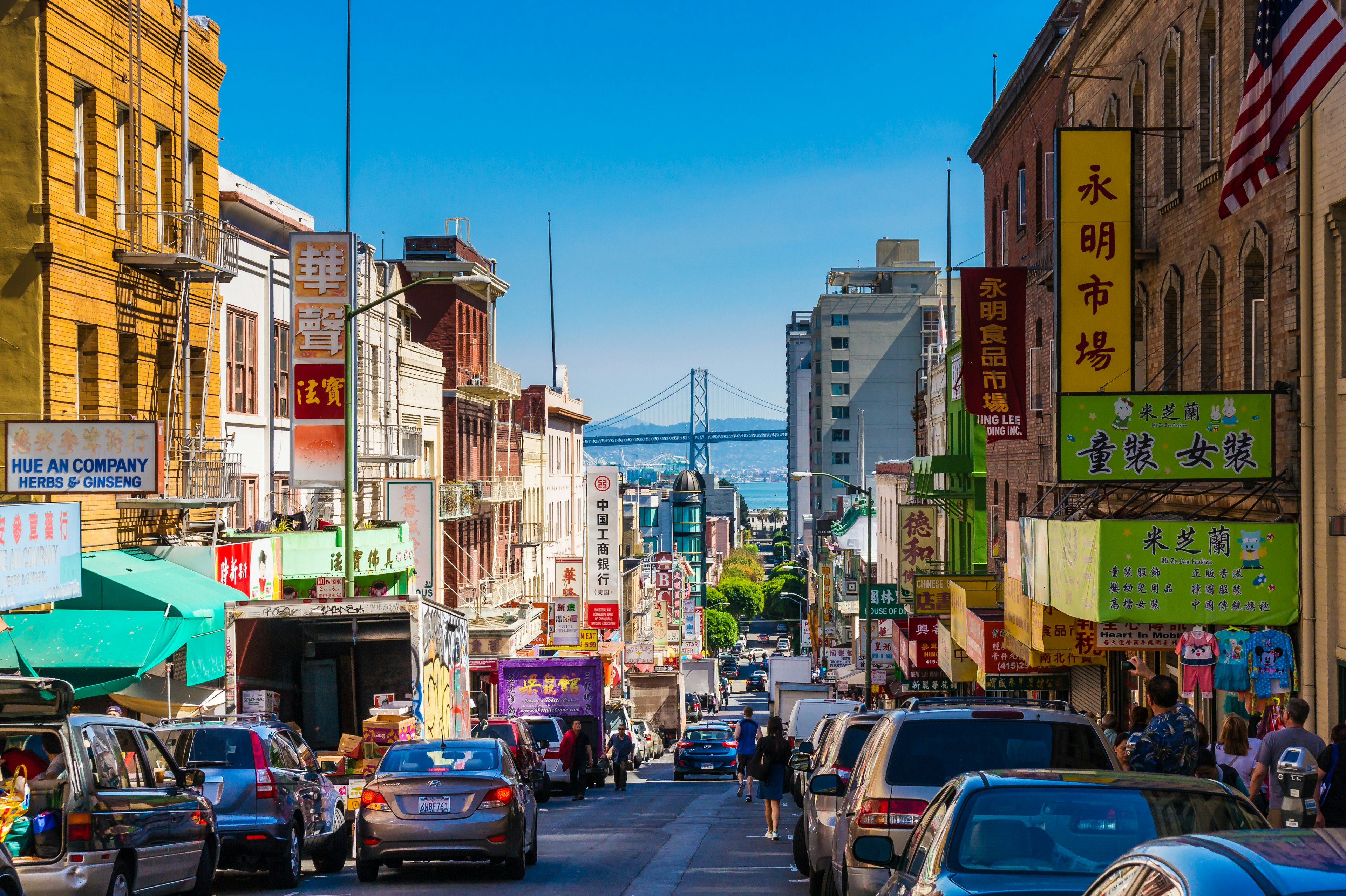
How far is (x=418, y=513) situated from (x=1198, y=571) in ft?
86.8

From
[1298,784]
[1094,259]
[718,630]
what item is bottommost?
[718,630]

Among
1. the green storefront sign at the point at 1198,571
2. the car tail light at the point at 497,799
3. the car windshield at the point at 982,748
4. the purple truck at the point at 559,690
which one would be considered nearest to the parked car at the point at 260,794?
the car tail light at the point at 497,799

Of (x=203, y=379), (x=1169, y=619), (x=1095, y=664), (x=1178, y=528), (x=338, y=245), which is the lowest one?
(x=1095, y=664)

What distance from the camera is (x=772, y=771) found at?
65.0 ft

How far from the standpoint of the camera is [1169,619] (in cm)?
1538

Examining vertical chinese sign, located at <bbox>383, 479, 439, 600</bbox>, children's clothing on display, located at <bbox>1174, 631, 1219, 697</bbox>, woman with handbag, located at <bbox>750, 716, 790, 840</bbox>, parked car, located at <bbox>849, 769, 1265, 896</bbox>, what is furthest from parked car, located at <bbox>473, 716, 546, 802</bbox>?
parked car, located at <bbox>849, 769, 1265, 896</bbox>

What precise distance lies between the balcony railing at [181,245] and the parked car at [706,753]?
22123mm

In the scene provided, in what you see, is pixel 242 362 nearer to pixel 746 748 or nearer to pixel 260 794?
pixel 746 748

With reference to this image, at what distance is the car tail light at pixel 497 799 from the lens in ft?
45.5

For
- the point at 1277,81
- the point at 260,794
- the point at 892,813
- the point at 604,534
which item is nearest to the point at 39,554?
the point at 260,794

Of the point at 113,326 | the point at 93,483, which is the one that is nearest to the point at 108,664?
the point at 93,483

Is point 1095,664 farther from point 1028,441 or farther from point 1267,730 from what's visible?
point 1267,730

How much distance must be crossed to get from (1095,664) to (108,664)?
16.2 metres

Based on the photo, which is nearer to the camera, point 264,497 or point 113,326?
point 113,326
